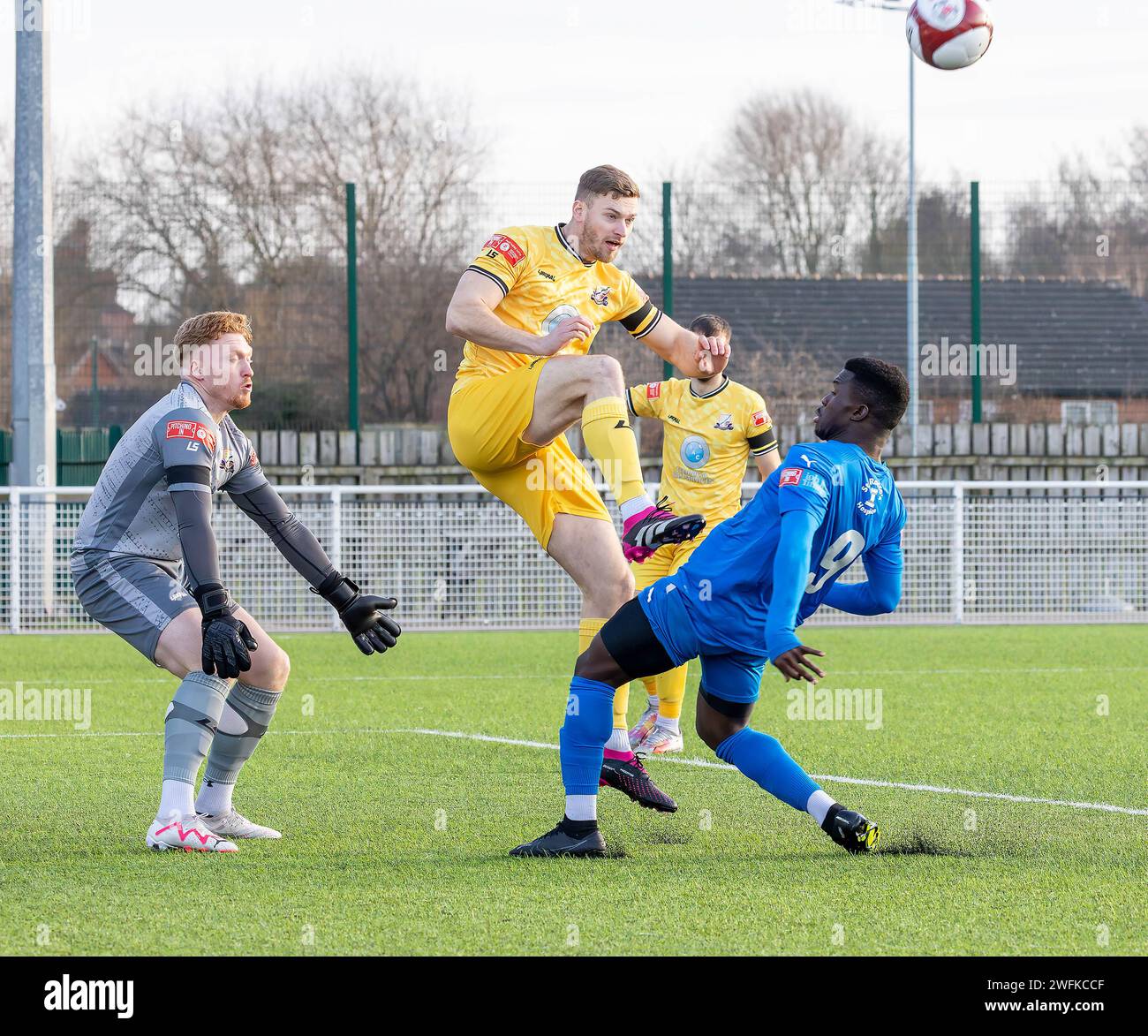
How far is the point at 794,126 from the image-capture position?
37312mm

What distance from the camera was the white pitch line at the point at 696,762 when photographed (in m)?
6.00

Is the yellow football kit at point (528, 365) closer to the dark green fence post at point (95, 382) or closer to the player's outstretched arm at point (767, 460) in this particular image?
the player's outstretched arm at point (767, 460)

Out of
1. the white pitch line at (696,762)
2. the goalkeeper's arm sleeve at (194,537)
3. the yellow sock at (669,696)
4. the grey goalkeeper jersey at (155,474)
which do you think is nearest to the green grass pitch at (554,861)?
the white pitch line at (696,762)

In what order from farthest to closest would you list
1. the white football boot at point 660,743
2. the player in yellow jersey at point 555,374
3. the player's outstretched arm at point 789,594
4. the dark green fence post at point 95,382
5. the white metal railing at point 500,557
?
the dark green fence post at point 95,382, the white metal railing at point 500,557, the white football boot at point 660,743, the player in yellow jersey at point 555,374, the player's outstretched arm at point 789,594

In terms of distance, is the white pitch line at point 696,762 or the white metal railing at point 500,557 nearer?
the white pitch line at point 696,762

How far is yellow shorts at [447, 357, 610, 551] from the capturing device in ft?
19.0

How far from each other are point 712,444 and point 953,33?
3319mm

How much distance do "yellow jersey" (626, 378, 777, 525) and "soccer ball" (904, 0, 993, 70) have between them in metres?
2.80

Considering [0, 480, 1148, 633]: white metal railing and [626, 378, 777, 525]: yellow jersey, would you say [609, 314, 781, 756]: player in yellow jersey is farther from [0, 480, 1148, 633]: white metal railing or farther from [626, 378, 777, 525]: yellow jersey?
[0, 480, 1148, 633]: white metal railing

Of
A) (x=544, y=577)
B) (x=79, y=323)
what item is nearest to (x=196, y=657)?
(x=544, y=577)

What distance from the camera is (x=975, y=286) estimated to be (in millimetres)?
18297

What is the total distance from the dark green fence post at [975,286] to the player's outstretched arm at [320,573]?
43.6ft

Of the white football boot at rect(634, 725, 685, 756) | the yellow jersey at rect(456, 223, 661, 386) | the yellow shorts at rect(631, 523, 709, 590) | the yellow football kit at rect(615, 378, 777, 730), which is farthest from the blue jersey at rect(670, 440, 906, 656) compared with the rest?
the yellow football kit at rect(615, 378, 777, 730)

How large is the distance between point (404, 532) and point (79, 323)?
221 inches
